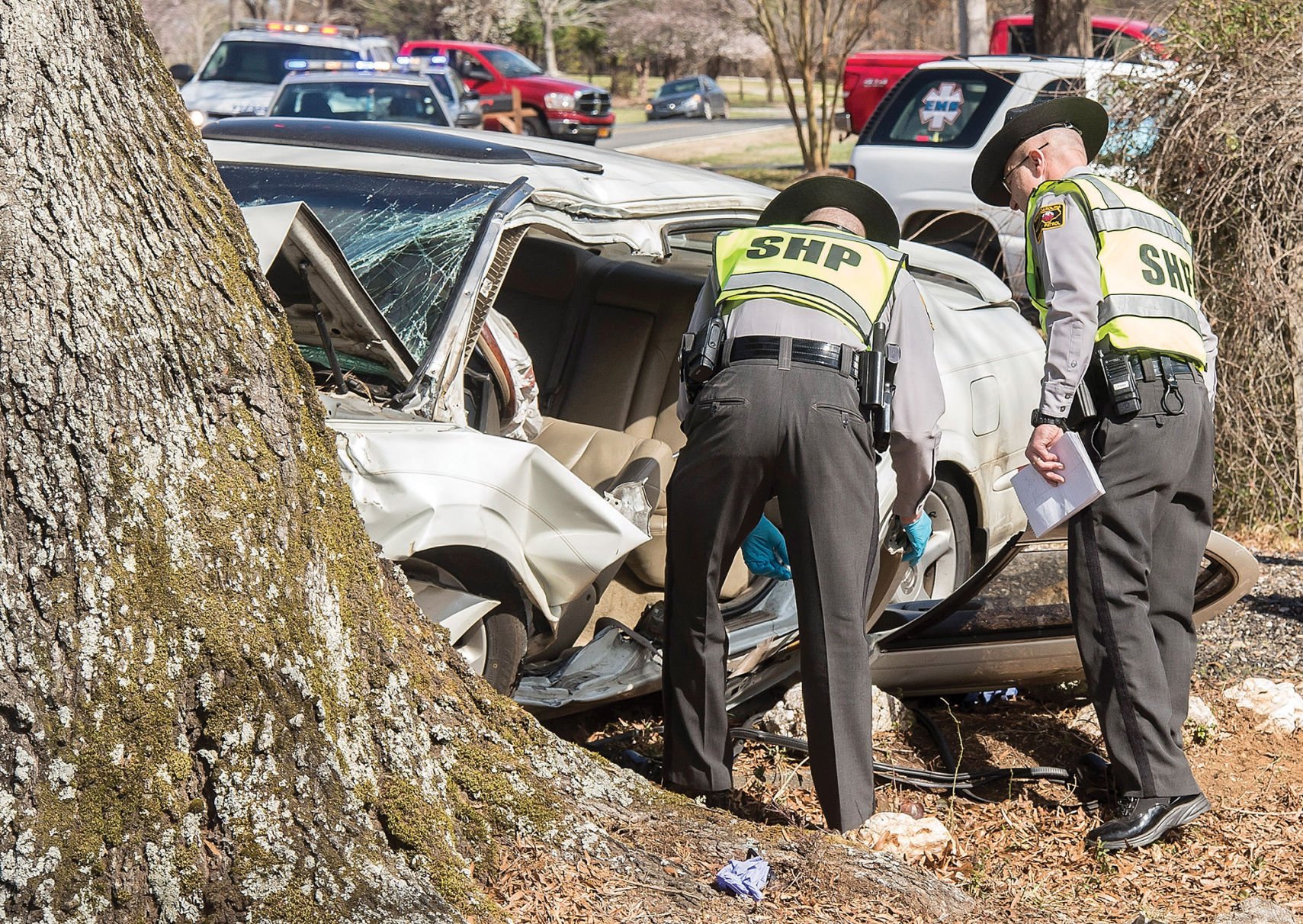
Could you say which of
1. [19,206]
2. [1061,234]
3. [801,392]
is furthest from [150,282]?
[1061,234]

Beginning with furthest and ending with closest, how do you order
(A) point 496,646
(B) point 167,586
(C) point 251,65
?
1. (C) point 251,65
2. (A) point 496,646
3. (B) point 167,586

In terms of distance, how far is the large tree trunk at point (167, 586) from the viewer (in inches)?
80.5

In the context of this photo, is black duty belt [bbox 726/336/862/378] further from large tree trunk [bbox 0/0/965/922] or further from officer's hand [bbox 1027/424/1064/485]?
large tree trunk [bbox 0/0/965/922]

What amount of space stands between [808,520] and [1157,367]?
107 cm

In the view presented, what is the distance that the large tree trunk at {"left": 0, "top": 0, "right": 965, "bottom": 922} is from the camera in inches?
80.5

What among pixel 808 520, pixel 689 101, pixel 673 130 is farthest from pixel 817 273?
pixel 689 101

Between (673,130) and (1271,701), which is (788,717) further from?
(673,130)

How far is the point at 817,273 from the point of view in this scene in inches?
127

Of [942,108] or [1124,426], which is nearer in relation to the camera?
[1124,426]

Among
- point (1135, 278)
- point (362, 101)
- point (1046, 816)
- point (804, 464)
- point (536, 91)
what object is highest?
point (536, 91)

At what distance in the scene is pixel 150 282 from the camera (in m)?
2.16

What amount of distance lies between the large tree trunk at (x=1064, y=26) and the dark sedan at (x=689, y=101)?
2593 centimetres

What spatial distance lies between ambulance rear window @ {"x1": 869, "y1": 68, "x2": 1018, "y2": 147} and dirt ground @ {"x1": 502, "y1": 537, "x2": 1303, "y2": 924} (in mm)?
4965

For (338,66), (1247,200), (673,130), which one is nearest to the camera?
(1247,200)
